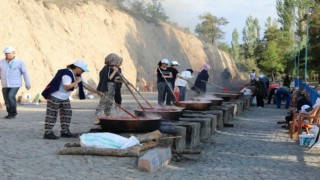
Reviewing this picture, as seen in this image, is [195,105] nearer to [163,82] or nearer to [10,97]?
[163,82]

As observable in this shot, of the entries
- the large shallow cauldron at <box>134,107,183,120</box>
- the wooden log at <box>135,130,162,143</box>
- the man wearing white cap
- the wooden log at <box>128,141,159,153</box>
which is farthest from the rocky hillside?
the wooden log at <box>128,141,159,153</box>

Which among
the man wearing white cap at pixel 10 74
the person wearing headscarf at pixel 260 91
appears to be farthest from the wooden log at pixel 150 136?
the person wearing headscarf at pixel 260 91

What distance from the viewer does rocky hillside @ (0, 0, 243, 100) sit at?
21.9 meters

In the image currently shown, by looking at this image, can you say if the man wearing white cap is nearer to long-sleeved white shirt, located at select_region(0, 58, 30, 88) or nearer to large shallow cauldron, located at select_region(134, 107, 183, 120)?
long-sleeved white shirt, located at select_region(0, 58, 30, 88)

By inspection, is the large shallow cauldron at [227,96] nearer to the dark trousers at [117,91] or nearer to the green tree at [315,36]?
the dark trousers at [117,91]

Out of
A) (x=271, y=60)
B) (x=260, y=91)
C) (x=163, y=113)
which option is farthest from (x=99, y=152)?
(x=271, y=60)

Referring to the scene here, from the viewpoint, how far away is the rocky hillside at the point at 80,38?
2186 cm

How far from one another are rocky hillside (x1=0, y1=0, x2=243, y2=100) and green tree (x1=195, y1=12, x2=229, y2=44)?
29944mm

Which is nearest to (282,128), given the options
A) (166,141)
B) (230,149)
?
(230,149)

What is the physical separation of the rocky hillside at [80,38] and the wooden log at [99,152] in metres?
13.0

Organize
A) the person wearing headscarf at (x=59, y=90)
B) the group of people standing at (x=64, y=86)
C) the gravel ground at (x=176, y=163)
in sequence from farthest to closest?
the group of people standing at (x=64, y=86)
the person wearing headscarf at (x=59, y=90)
the gravel ground at (x=176, y=163)

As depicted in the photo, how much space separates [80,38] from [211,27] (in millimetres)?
55723

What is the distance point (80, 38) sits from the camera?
98.2 feet

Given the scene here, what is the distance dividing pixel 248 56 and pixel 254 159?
8684 cm
